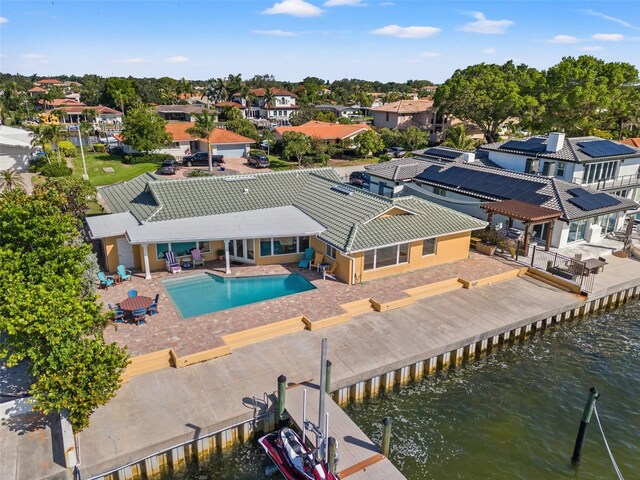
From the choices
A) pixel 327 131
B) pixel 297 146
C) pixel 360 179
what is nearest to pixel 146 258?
pixel 360 179

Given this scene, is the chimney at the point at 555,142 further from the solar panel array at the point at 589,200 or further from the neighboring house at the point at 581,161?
the solar panel array at the point at 589,200

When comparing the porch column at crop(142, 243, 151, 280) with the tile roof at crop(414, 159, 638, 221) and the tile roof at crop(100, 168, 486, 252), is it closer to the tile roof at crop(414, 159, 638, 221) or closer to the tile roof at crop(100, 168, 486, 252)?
the tile roof at crop(100, 168, 486, 252)

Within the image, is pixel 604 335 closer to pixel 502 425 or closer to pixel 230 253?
pixel 502 425

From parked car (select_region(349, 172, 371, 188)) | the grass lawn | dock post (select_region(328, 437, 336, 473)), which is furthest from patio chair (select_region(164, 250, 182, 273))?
the grass lawn

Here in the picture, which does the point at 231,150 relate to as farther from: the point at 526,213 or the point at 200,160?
the point at 526,213

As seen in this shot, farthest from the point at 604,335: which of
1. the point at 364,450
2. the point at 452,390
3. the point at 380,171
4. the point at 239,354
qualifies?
the point at 380,171
